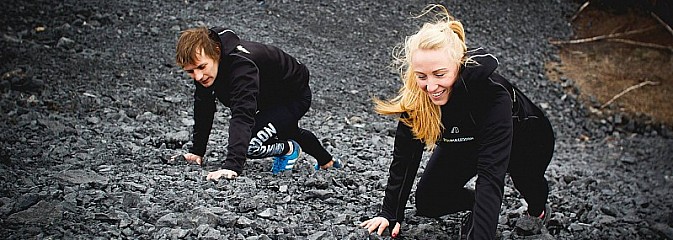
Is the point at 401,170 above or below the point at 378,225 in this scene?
above

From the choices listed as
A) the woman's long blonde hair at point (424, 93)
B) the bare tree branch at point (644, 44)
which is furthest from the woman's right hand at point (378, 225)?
the bare tree branch at point (644, 44)

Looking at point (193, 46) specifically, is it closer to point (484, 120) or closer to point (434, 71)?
point (434, 71)

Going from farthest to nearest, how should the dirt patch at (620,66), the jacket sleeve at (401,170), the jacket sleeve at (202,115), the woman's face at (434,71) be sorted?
1. the dirt patch at (620,66)
2. the jacket sleeve at (202,115)
3. the jacket sleeve at (401,170)
4. the woman's face at (434,71)

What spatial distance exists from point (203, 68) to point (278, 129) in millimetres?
717

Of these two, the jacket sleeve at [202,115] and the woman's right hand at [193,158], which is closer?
the jacket sleeve at [202,115]

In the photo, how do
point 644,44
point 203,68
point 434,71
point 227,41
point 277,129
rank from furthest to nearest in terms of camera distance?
point 644,44, point 277,129, point 227,41, point 203,68, point 434,71

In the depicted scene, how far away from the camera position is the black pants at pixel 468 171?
3.74 meters

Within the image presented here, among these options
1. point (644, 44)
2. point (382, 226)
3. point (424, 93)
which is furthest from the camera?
point (644, 44)

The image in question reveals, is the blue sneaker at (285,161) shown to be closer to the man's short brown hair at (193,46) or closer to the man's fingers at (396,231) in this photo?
the man's short brown hair at (193,46)

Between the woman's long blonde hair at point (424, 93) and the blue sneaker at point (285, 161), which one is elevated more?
the woman's long blonde hair at point (424, 93)

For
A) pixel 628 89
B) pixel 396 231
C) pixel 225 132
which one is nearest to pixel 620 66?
pixel 628 89

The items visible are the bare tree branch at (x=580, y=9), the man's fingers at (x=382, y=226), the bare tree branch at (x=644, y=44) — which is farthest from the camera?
the bare tree branch at (x=580, y=9)

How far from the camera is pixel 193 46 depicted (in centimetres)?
385

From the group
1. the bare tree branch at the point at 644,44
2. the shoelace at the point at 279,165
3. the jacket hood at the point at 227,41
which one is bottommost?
the bare tree branch at the point at 644,44
